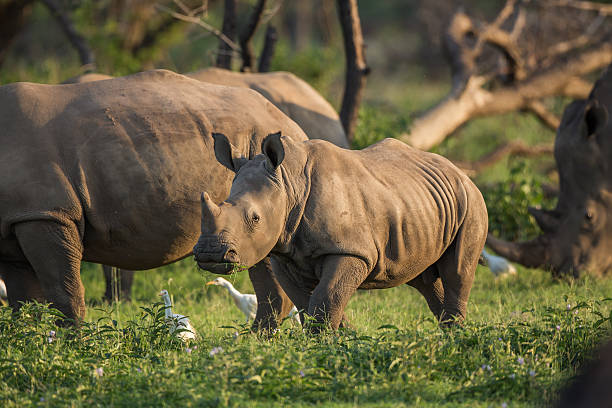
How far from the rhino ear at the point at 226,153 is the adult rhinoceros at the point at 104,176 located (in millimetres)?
427

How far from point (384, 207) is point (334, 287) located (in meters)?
0.59

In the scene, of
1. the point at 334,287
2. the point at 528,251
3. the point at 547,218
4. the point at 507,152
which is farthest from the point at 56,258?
the point at 507,152

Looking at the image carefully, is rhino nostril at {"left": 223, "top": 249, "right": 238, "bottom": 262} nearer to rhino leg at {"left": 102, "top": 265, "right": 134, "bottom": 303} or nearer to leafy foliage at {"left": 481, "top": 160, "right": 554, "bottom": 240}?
rhino leg at {"left": 102, "top": 265, "right": 134, "bottom": 303}

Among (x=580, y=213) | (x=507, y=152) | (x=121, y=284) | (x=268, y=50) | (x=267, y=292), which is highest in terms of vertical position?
(x=268, y=50)

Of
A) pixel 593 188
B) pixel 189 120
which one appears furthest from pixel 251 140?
pixel 593 188

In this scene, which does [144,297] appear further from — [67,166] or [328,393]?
[328,393]

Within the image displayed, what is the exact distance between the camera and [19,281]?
236 inches

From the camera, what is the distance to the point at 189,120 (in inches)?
235

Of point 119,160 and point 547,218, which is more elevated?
point 119,160

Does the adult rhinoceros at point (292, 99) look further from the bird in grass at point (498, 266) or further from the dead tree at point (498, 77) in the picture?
the dead tree at point (498, 77)

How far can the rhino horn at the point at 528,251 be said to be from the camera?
330 inches

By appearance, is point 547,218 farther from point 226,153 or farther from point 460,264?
point 226,153

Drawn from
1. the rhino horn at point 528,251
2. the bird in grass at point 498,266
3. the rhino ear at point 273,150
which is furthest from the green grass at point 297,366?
the bird in grass at point 498,266

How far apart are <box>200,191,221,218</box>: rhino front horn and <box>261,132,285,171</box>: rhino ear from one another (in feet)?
1.56
